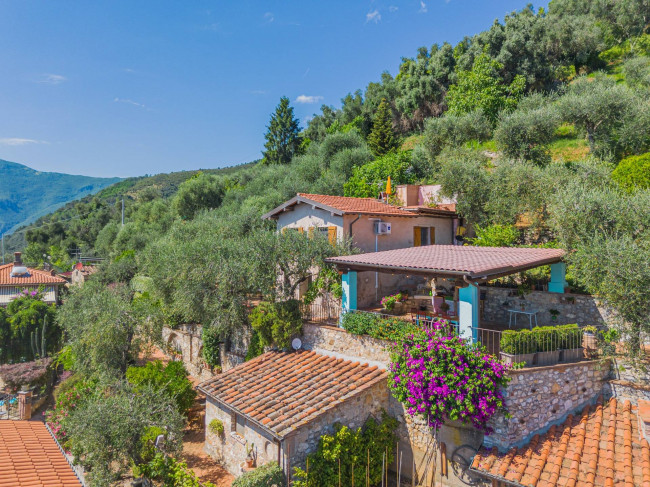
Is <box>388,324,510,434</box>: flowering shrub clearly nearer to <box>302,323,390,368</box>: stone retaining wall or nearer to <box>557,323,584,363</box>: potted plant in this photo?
<box>302,323,390,368</box>: stone retaining wall

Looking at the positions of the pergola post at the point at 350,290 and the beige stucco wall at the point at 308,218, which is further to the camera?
the beige stucco wall at the point at 308,218

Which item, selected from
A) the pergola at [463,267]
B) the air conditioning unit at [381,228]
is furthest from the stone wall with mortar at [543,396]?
the air conditioning unit at [381,228]

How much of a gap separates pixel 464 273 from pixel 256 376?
768cm

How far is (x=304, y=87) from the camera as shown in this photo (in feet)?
140

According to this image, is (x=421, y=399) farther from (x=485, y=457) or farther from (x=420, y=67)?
(x=420, y=67)

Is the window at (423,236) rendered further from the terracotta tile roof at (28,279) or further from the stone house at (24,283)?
the terracotta tile roof at (28,279)

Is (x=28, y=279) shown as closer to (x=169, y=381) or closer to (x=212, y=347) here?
(x=212, y=347)

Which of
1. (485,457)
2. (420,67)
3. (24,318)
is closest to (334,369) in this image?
(485,457)

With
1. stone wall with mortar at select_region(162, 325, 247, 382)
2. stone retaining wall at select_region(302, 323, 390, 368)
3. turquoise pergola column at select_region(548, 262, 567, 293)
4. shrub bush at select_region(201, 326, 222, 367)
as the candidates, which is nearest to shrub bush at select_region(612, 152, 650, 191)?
turquoise pergola column at select_region(548, 262, 567, 293)

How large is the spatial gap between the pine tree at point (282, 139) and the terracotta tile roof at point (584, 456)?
4398cm

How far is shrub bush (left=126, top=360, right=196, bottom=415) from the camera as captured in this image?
13798 millimetres

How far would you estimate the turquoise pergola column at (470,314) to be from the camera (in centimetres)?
982

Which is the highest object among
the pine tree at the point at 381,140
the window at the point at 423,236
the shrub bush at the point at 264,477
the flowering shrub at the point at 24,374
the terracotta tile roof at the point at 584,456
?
the pine tree at the point at 381,140

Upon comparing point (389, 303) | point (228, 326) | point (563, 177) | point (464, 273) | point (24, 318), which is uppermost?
point (563, 177)
